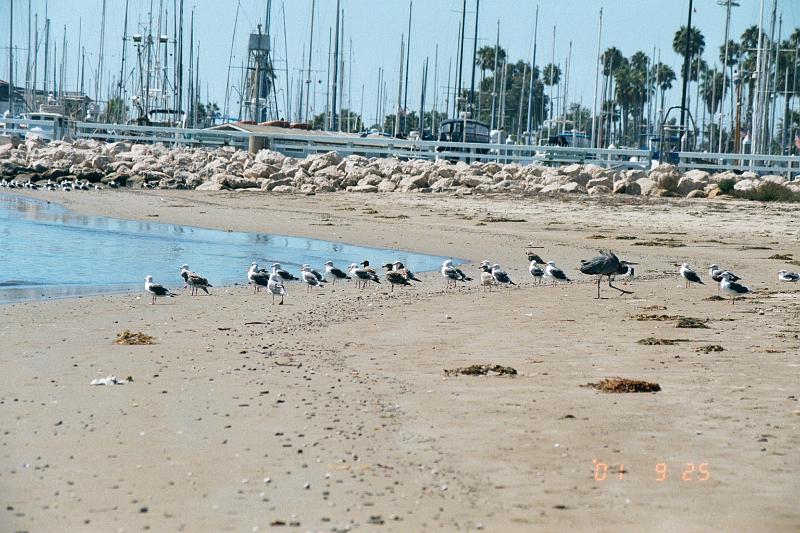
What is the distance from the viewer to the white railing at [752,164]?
4219 cm

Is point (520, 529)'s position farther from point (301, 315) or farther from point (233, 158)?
point (233, 158)

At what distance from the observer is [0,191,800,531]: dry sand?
5746 mm

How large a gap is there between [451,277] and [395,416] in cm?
987

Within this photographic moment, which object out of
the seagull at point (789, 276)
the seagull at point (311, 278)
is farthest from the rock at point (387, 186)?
the seagull at point (789, 276)

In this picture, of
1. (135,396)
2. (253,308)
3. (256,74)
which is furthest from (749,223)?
(256,74)

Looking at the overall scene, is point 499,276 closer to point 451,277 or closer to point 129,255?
point 451,277

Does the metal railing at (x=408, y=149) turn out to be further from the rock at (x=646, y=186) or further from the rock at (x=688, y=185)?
the rock at (x=646, y=186)

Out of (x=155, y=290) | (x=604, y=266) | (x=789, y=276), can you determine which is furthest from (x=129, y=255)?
(x=789, y=276)

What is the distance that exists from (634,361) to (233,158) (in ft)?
134

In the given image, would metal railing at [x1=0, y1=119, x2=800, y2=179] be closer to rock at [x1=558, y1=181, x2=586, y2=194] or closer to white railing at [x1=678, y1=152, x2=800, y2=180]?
white railing at [x1=678, y1=152, x2=800, y2=180]
